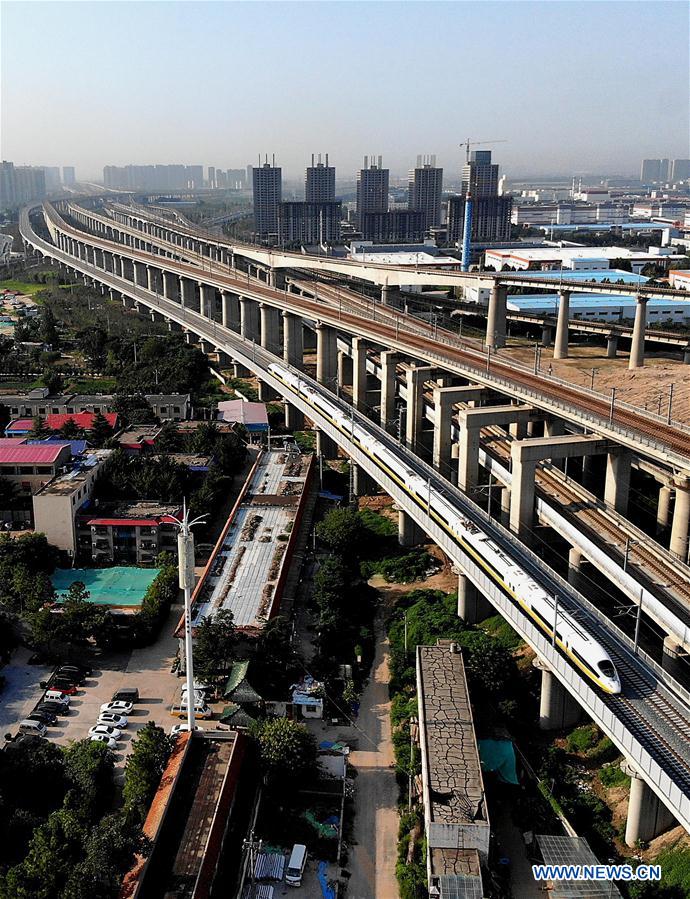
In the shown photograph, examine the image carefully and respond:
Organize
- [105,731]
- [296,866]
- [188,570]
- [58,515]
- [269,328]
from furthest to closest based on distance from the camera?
[269,328]
[58,515]
[105,731]
[188,570]
[296,866]

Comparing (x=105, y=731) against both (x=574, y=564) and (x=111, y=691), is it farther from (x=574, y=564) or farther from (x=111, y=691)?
(x=574, y=564)

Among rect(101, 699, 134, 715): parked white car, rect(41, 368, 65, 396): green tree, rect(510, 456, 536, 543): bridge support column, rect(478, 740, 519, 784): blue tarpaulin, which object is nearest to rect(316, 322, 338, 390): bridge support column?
rect(41, 368, 65, 396): green tree

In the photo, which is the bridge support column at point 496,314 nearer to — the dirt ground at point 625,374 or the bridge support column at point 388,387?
the dirt ground at point 625,374

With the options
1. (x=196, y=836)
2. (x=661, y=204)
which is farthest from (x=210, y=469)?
(x=661, y=204)

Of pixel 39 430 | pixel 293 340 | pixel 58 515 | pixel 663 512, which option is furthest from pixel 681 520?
pixel 293 340

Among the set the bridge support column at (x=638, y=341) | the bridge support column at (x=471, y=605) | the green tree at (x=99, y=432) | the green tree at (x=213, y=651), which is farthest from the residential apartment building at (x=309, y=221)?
Answer: the green tree at (x=213, y=651)

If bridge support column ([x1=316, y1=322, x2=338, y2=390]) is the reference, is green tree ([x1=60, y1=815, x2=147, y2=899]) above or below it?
below

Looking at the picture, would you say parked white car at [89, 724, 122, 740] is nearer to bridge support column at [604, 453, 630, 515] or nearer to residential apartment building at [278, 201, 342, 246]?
bridge support column at [604, 453, 630, 515]
